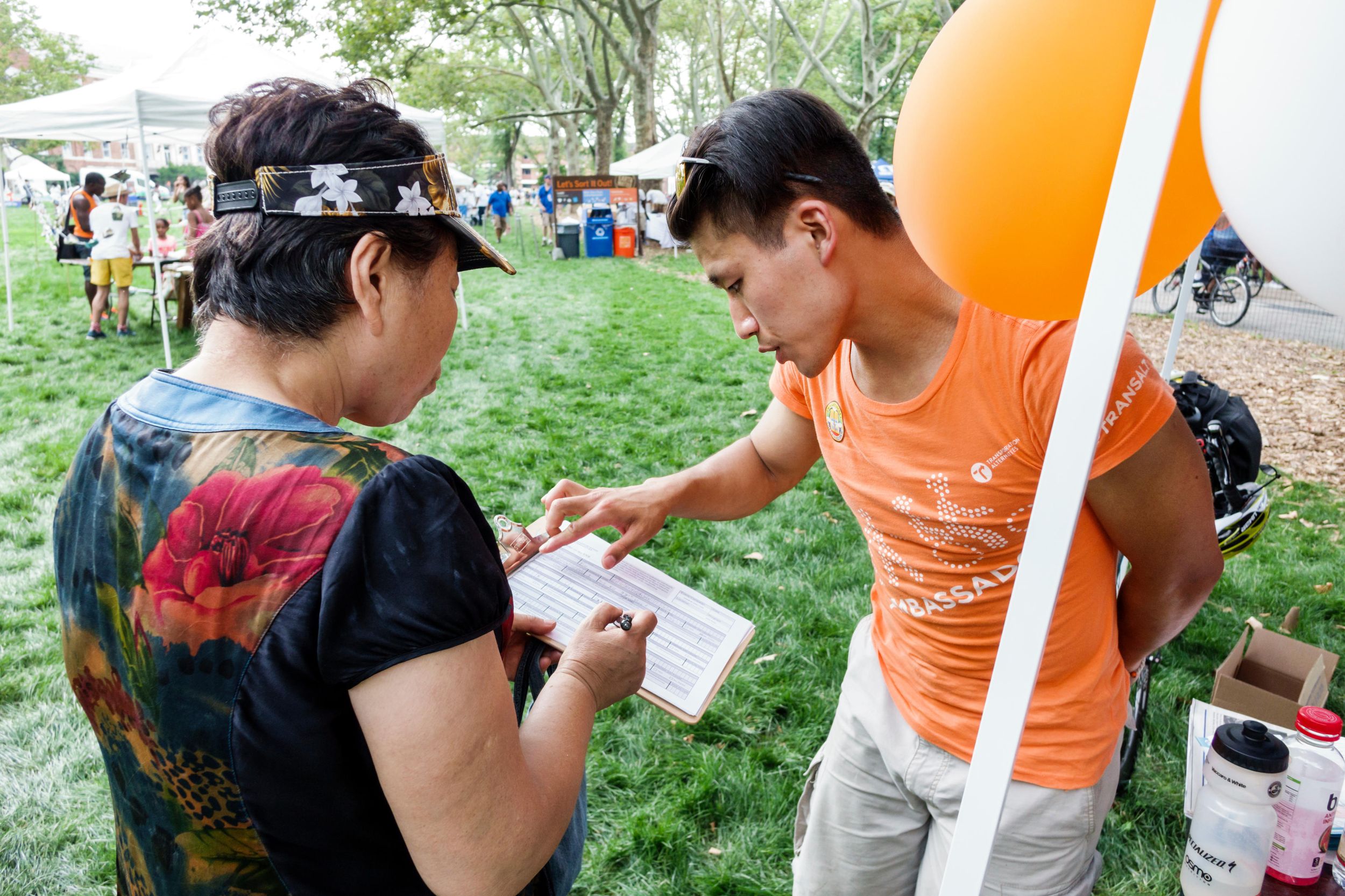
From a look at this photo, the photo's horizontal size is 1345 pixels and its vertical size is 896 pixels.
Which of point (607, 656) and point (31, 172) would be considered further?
point (31, 172)

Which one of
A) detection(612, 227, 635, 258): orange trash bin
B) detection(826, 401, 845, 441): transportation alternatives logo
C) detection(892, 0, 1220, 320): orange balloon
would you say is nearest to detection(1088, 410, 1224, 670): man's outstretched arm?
detection(892, 0, 1220, 320): orange balloon

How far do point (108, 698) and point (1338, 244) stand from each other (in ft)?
4.49

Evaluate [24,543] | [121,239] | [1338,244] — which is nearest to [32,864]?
[24,543]

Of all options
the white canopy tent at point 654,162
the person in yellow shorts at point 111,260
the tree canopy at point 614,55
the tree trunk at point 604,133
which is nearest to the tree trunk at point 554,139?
the tree canopy at point 614,55

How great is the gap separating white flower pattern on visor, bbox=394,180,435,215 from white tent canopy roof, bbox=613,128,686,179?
20.7 metres

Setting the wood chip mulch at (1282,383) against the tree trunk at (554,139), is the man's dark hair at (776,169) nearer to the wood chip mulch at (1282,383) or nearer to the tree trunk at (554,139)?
the wood chip mulch at (1282,383)

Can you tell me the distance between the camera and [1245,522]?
2908 mm

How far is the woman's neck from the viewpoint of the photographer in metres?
1.03

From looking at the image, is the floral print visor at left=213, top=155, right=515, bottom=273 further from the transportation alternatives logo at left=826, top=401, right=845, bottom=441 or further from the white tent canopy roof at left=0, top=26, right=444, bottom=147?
the white tent canopy roof at left=0, top=26, right=444, bottom=147

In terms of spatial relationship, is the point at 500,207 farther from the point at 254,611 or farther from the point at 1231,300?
the point at 254,611

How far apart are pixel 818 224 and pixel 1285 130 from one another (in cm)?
84

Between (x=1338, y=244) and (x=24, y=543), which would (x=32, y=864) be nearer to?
(x=24, y=543)

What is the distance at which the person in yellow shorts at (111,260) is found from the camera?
9.66 metres

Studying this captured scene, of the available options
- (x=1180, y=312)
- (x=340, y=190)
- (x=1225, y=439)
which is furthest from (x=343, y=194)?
(x=1180, y=312)
